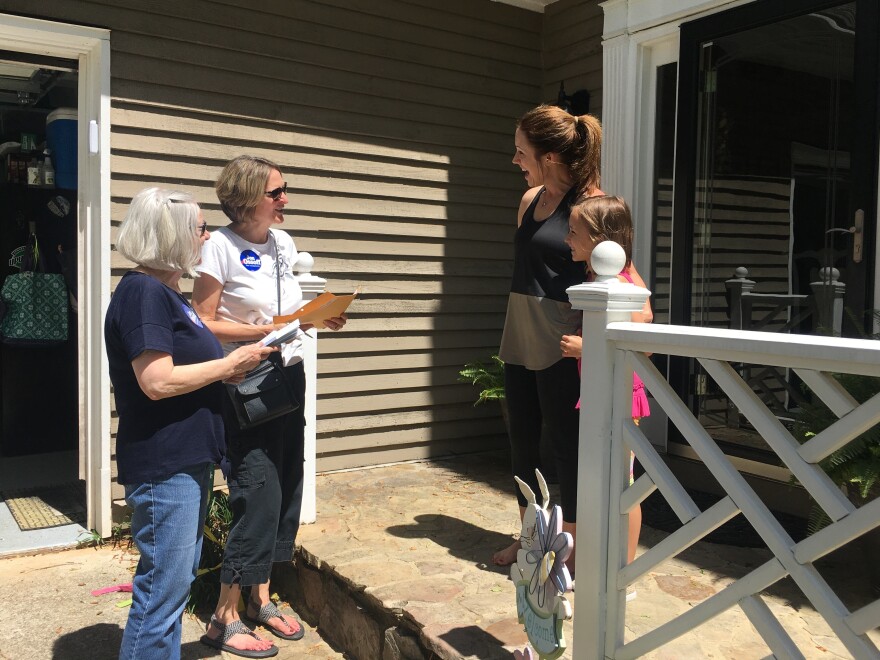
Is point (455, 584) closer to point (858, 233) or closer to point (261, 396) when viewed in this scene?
point (261, 396)

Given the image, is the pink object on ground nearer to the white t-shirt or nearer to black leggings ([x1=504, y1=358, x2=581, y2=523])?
the white t-shirt

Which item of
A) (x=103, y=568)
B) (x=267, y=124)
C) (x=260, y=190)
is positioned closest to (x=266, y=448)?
(x=260, y=190)

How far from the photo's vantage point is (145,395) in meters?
2.10

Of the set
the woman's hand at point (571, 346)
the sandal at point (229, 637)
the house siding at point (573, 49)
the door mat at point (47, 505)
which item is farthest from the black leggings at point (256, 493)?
the house siding at point (573, 49)

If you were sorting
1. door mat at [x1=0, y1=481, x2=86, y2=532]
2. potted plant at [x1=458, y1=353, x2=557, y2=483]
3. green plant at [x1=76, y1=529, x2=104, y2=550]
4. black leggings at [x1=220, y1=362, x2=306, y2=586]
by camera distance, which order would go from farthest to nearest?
potted plant at [x1=458, y1=353, x2=557, y2=483]
door mat at [x1=0, y1=481, x2=86, y2=532]
green plant at [x1=76, y1=529, x2=104, y2=550]
black leggings at [x1=220, y1=362, x2=306, y2=586]

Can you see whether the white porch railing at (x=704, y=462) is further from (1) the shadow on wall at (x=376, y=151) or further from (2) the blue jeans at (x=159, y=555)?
(1) the shadow on wall at (x=376, y=151)

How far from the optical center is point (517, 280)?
276 centimetres

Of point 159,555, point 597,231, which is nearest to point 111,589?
point 159,555

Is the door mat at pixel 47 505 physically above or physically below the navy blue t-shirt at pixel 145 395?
below

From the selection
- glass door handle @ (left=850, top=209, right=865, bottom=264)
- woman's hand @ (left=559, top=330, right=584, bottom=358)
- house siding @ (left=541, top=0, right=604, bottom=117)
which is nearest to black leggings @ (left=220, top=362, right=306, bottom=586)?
woman's hand @ (left=559, top=330, right=584, bottom=358)

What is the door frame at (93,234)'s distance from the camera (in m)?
3.74

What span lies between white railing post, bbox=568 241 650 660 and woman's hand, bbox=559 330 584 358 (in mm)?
315

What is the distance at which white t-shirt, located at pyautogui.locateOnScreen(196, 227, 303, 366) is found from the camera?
2684mm

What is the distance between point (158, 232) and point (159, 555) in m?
0.85
